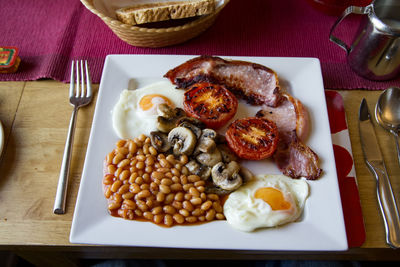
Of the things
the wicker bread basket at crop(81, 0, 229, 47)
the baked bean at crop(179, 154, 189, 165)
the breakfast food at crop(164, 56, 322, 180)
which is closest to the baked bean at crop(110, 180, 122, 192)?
the baked bean at crop(179, 154, 189, 165)

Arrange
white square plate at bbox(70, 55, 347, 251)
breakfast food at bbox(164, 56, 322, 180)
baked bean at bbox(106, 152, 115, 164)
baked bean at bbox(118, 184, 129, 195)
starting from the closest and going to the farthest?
white square plate at bbox(70, 55, 347, 251)
baked bean at bbox(118, 184, 129, 195)
baked bean at bbox(106, 152, 115, 164)
breakfast food at bbox(164, 56, 322, 180)

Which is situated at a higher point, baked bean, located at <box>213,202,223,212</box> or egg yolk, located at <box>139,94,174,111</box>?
egg yolk, located at <box>139,94,174,111</box>

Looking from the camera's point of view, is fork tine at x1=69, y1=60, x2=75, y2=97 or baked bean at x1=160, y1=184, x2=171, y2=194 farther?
fork tine at x1=69, y1=60, x2=75, y2=97

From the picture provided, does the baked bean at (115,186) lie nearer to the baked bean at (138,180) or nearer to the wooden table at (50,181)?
the baked bean at (138,180)

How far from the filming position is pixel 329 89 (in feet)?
6.73

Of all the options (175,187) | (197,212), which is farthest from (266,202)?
(175,187)

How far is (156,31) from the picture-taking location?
196 cm

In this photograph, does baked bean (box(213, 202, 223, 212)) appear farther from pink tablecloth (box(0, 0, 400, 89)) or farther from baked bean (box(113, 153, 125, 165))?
pink tablecloth (box(0, 0, 400, 89))

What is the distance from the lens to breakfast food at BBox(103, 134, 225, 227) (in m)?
1.48

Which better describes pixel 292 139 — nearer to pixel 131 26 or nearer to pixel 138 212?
pixel 138 212

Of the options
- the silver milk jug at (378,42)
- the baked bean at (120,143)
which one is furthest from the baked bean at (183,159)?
the silver milk jug at (378,42)

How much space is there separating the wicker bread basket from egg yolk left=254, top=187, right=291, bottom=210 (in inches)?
43.5

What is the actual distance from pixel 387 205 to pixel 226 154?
820 mm

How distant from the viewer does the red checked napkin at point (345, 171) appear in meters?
1.53
